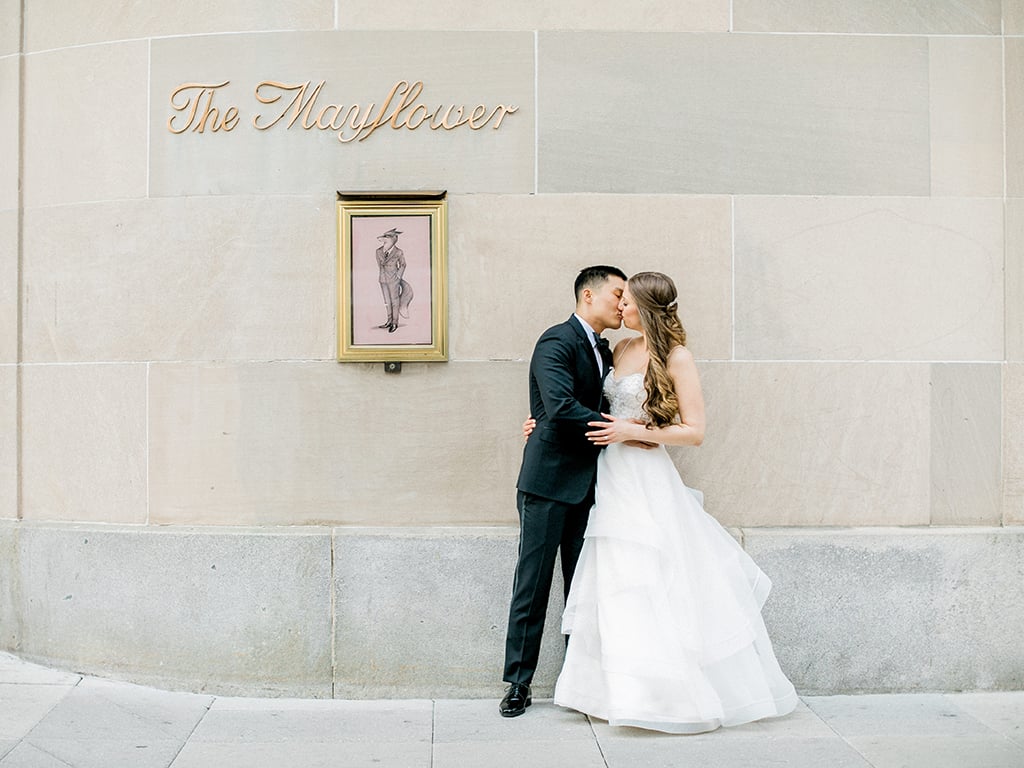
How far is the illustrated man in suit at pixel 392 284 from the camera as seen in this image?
6.19 meters

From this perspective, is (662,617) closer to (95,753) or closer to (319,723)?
(319,723)

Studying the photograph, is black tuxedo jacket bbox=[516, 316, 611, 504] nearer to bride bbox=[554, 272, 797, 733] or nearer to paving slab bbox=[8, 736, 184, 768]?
bride bbox=[554, 272, 797, 733]

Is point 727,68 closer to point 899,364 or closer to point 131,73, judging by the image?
point 899,364

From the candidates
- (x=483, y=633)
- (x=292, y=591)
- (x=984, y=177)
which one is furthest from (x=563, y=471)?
(x=984, y=177)

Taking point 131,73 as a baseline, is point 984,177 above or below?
below

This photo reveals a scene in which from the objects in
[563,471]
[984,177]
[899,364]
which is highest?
[984,177]

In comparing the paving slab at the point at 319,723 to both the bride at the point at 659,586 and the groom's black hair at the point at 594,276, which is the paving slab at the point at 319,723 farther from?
the groom's black hair at the point at 594,276

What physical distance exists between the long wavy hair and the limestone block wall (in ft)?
1.95

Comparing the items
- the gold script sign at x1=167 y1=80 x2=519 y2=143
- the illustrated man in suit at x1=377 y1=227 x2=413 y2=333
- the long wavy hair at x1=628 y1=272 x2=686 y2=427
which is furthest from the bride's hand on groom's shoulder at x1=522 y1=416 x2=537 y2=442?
the gold script sign at x1=167 y1=80 x2=519 y2=143

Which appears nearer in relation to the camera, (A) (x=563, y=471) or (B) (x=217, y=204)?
(A) (x=563, y=471)

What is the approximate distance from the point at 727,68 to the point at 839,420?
2088mm

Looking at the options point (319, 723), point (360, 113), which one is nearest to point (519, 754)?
point (319, 723)

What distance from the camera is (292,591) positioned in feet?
20.0

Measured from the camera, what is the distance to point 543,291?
6.26 m
